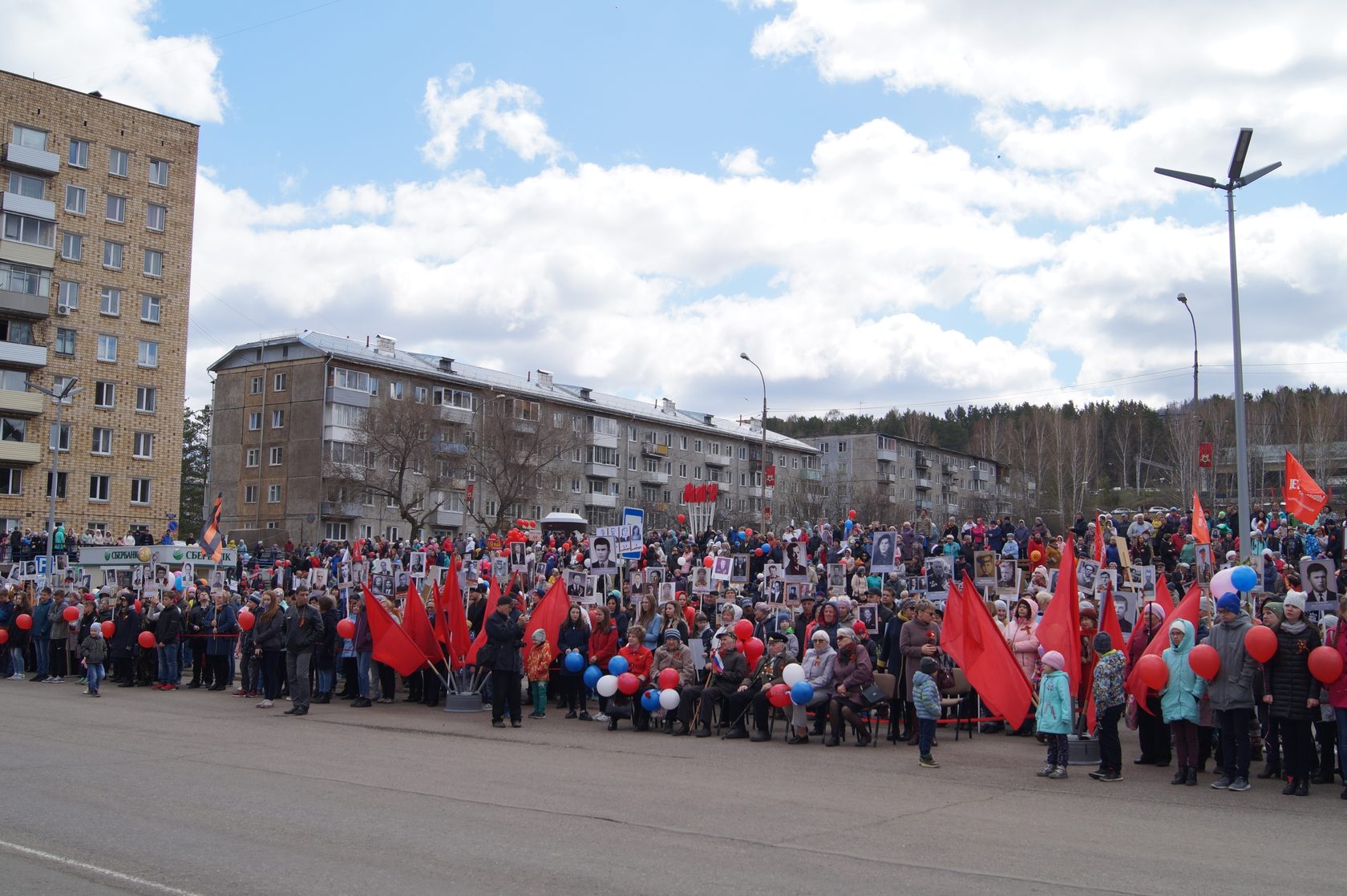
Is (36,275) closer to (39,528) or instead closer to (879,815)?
(39,528)

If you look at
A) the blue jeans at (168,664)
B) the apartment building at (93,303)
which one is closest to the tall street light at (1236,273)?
the blue jeans at (168,664)

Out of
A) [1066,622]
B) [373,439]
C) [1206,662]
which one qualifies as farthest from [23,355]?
[1206,662]

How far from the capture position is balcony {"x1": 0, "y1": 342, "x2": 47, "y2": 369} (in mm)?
57000

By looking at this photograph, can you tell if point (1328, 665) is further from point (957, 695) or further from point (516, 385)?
point (516, 385)

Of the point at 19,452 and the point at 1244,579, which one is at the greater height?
the point at 19,452

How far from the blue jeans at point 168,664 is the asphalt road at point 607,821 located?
315 inches

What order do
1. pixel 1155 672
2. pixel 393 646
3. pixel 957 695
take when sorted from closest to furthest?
pixel 1155 672
pixel 957 695
pixel 393 646

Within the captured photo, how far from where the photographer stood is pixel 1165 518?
98.0 ft

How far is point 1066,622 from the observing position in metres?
14.1

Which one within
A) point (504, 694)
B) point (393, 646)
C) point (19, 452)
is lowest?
point (504, 694)

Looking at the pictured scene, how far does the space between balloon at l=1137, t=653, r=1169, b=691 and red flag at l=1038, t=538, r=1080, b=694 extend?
59.4 inches

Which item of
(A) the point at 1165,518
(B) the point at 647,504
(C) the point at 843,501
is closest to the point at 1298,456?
(C) the point at 843,501

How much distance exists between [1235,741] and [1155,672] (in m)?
1.00

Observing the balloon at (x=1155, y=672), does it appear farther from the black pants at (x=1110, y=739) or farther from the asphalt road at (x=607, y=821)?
the asphalt road at (x=607, y=821)
